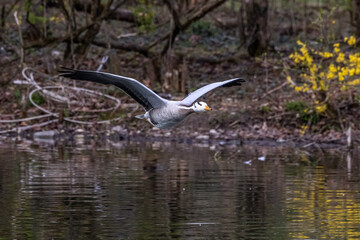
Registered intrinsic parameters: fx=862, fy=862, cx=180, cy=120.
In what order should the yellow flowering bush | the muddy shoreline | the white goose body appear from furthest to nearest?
the muddy shoreline < the yellow flowering bush < the white goose body

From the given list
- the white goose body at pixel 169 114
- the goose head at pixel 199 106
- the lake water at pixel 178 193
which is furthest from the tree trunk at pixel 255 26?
the goose head at pixel 199 106

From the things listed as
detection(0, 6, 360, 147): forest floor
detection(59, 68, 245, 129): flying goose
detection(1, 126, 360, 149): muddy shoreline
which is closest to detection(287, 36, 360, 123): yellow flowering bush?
detection(0, 6, 360, 147): forest floor

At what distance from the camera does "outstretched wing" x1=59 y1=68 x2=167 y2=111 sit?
1234 centimetres

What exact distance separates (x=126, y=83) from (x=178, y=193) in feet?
5.95

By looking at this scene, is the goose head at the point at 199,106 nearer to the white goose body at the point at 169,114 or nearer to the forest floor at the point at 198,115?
the white goose body at the point at 169,114

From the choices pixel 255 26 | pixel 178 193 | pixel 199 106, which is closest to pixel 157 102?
pixel 199 106

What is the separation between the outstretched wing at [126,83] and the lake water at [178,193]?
53.3 inches

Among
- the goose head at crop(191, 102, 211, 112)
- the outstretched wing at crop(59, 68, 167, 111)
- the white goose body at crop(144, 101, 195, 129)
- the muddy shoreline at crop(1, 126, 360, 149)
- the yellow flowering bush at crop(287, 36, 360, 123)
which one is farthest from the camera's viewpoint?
the muddy shoreline at crop(1, 126, 360, 149)

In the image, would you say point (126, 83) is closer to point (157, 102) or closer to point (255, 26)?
point (157, 102)

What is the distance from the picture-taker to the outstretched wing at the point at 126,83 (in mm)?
12336

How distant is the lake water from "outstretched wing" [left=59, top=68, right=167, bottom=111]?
4.44 ft

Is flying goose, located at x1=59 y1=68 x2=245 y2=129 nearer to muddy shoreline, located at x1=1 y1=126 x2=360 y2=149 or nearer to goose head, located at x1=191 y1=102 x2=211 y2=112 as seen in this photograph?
goose head, located at x1=191 y1=102 x2=211 y2=112

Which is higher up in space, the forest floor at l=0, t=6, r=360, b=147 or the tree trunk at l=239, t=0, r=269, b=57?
the tree trunk at l=239, t=0, r=269, b=57

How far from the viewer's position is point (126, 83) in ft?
41.9
